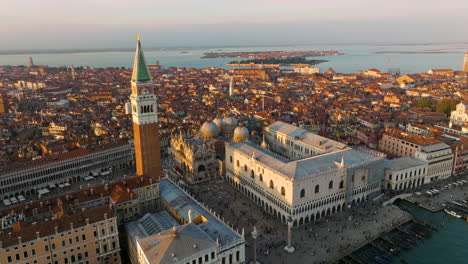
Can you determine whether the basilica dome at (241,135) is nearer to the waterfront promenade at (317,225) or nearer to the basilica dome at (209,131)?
the basilica dome at (209,131)

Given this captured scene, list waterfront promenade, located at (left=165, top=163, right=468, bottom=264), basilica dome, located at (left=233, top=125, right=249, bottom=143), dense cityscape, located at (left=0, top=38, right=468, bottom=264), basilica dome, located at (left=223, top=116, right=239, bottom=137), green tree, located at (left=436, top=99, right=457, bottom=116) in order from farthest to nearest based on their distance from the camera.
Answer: green tree, located at (left=436, top=99, right=457, bottom=116), basilica dome, located at (left=223, top=116, right=239, bottom=137), basilica dome, located at (left=233, top=125, right=249, bottom=143), waterfront promenade, located at (left=165, top=163, right=468, bottom=264), dense cityscape, located at (left=0, top=38, right=468, bottom=264)

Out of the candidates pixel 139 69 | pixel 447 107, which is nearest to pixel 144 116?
pixel 139 69

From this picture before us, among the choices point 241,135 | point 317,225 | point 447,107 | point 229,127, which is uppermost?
point 241,135

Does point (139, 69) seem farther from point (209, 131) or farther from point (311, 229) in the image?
point (311, 229)

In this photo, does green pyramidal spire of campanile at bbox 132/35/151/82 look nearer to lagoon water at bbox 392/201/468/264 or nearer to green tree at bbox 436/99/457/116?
lagoon water at bbox 392/201/468/264

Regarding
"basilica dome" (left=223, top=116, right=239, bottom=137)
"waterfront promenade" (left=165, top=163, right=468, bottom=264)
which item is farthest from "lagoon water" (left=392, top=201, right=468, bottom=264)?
"basilica dome" (left=223, top=116, right=239, bottom=137)

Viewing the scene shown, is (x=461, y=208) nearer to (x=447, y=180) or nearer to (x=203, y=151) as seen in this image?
(x=447, y=180)

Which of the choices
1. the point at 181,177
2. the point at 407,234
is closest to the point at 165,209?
the point at 181,177

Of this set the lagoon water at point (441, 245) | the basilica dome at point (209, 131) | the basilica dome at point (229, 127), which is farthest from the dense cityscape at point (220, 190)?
the lagoon water at point (441, 245)
